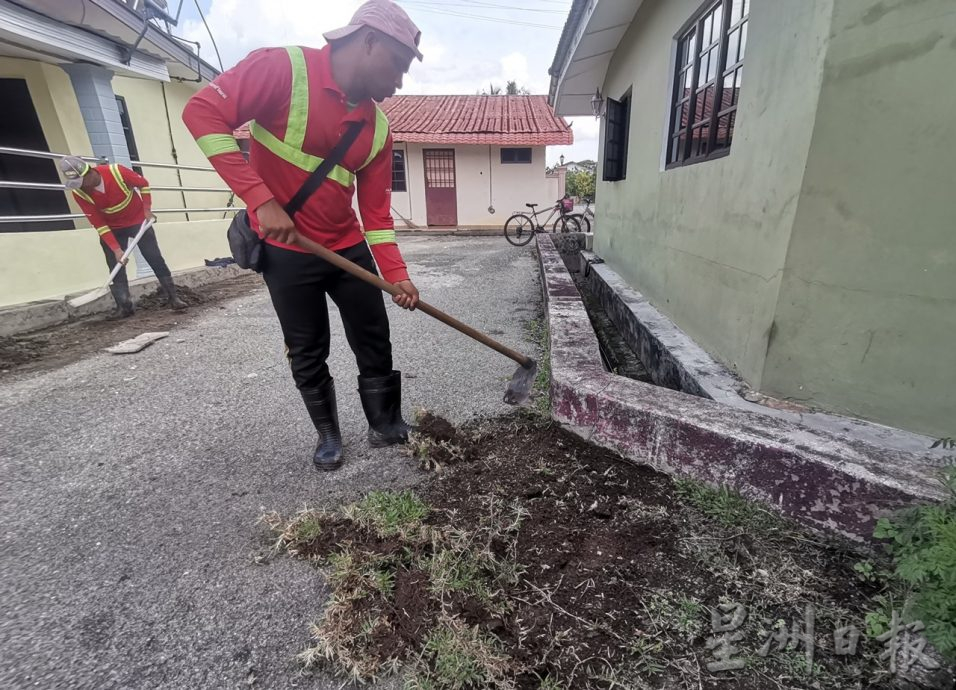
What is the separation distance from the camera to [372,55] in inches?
73.2

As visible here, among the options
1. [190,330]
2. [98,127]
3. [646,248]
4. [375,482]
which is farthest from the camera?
[98,127]

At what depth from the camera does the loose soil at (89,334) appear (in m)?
4.10

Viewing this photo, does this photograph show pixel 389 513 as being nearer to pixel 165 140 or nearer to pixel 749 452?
pixel 749 452

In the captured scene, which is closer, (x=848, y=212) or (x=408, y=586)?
(x=408, y=586)

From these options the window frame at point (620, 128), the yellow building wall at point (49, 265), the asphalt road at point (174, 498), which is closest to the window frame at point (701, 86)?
the window frame at point (620, 128)

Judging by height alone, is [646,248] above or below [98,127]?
below

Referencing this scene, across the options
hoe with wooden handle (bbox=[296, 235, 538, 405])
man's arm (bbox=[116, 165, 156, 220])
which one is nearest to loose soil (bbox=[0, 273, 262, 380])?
man's arm (bbox=[116, 165, 156, 220])

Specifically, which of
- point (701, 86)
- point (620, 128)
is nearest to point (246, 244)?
point (701, 86)

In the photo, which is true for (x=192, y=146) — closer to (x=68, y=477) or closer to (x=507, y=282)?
(x=507, y=282)

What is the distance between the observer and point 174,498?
2.15m

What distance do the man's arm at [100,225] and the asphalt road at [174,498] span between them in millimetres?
1803

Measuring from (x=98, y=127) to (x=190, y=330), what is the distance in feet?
11.0

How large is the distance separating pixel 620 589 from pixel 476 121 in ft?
53.8

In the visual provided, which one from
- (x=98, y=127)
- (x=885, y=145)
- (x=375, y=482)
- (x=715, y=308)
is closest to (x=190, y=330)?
(x=98, y=127)
